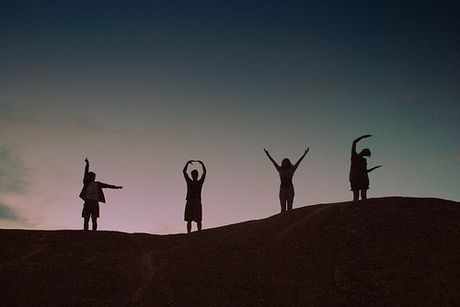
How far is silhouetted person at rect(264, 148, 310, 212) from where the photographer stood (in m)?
20.5

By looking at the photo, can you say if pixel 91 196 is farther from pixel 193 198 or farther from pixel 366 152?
pixel 366 152

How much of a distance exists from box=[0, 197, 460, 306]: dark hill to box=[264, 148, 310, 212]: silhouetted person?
150cm

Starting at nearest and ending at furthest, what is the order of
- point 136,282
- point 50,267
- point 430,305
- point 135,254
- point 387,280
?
point 430,305 < point 387,280 < point 136,282 < point 50,267 < point 135,254

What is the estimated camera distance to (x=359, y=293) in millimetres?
13711

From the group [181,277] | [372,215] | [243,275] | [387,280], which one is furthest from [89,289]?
[372,215]

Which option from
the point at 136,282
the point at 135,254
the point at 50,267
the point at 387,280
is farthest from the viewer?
the point at 135,254

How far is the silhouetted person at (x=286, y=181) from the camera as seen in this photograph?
67.4ft

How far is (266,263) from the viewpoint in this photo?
51.9ft

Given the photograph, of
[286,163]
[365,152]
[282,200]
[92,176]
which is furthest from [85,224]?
[365,152]

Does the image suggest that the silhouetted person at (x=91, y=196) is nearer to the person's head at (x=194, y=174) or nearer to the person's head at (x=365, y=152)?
the person's head at (x=194, y=174)

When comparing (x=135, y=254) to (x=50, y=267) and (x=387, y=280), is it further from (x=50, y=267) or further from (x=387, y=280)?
(x=387, y=280)

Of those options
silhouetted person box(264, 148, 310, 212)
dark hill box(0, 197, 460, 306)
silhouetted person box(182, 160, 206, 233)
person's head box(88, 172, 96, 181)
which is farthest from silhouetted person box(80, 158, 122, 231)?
silhouetted person box(264, 148, 310, 212)

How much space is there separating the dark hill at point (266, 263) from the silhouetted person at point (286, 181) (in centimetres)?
150

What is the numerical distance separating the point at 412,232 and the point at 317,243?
3.01m
